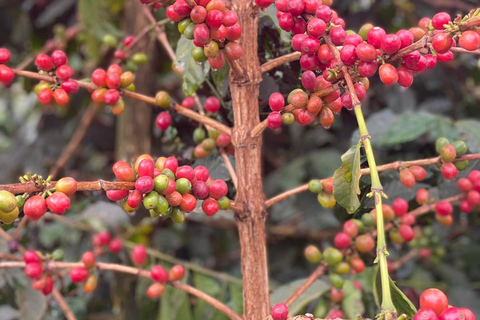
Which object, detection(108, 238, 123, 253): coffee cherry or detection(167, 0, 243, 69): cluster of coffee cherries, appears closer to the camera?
detection(167, 0, 243, 69): cluster of coffee cherries

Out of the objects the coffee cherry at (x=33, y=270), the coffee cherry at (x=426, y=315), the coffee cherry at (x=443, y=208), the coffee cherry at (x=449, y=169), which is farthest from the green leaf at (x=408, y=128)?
the coffee cherry at (x=33, y=270)

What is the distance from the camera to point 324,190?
0.75 metres

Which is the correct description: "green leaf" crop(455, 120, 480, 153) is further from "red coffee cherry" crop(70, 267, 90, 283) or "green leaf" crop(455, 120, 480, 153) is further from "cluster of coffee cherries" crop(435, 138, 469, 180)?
"red coffee cherry" crop(70, 267, 90, 283)

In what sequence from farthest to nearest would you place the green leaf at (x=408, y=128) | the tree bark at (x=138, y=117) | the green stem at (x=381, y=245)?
the tree bark at (x=138, y=117) < the green leaf at (x=408, y=128) < the green stem at (x=381, y=245)

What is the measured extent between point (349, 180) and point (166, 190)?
23 centimetres

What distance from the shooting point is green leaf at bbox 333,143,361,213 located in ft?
1.92

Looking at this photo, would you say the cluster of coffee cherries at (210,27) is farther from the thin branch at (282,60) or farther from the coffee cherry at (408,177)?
the coffee cherry at (408,177)

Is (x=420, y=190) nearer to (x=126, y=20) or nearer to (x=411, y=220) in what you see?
(x=411, y=220)

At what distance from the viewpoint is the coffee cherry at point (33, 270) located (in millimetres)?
870

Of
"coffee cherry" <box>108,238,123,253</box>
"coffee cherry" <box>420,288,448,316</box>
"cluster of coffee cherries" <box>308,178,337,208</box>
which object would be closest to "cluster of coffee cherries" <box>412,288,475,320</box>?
"coffee cherry" <box>420,288,448,316</box>

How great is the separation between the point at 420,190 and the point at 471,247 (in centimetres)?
82

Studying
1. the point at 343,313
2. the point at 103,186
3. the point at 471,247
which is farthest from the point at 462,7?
the point at 103,186

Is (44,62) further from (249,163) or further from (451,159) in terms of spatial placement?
(451,159)

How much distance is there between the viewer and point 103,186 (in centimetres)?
57
